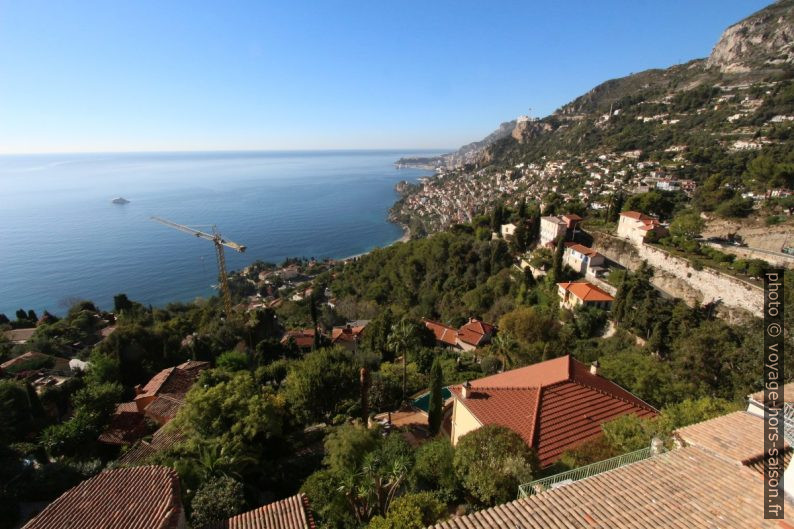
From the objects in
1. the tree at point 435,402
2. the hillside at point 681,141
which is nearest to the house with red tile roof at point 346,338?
the tree at point 435,402

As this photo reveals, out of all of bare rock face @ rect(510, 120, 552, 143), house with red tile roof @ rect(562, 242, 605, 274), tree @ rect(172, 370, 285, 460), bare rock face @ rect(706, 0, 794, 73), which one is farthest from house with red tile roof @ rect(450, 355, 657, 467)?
bare rock face @ rect(510, 120, 552, 143)

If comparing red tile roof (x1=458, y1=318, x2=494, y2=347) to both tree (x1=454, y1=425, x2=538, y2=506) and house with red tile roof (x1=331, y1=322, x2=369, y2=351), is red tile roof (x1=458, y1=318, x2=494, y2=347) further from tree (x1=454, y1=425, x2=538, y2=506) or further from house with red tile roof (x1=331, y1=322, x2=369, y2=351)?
tree (x1=454, y1=425, x2=538, y2=506)

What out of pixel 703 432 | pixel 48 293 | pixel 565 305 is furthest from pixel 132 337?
pixel 48 293

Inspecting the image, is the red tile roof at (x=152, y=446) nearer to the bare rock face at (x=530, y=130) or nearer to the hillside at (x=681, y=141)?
the hillside at (x=681, y=141)

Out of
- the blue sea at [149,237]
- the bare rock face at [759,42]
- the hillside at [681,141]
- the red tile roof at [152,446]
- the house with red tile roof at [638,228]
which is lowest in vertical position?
the blue sea at [149,237]

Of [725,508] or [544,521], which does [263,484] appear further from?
[725,508]

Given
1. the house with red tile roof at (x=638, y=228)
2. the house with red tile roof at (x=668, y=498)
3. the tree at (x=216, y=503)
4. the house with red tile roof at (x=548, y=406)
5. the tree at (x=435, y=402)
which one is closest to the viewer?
the house with red tile roof at (x=668, y=498)
